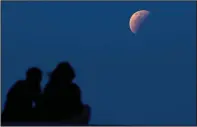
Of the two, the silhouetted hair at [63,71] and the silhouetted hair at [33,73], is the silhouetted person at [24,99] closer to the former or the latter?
the silhouetted hair at [33,73]

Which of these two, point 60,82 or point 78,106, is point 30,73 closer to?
point 60,82

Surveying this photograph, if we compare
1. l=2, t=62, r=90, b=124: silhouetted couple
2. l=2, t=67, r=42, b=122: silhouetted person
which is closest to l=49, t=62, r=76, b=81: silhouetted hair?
l=2, t=62, r=90, b=124: silhouetted couple

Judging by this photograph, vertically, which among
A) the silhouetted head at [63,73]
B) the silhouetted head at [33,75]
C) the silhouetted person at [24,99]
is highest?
the silhouetted head at [63,73]

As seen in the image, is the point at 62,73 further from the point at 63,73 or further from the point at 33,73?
the point at 33,73

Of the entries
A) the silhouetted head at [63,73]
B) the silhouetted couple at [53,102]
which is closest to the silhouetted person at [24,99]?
the silhouetted couple at [53,102]

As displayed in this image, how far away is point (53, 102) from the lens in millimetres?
1566

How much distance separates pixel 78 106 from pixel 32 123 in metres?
0.21

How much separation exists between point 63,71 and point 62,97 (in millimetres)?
118

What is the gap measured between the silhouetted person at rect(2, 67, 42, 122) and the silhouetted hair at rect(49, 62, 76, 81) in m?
0.11

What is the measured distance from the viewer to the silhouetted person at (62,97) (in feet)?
5.09

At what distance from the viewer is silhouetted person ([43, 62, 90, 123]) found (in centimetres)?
155

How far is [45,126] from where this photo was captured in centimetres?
147

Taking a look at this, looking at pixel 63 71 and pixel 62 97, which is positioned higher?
pixel 63 71

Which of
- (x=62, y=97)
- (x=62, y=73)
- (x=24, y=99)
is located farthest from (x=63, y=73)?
(x=24, y=99)
